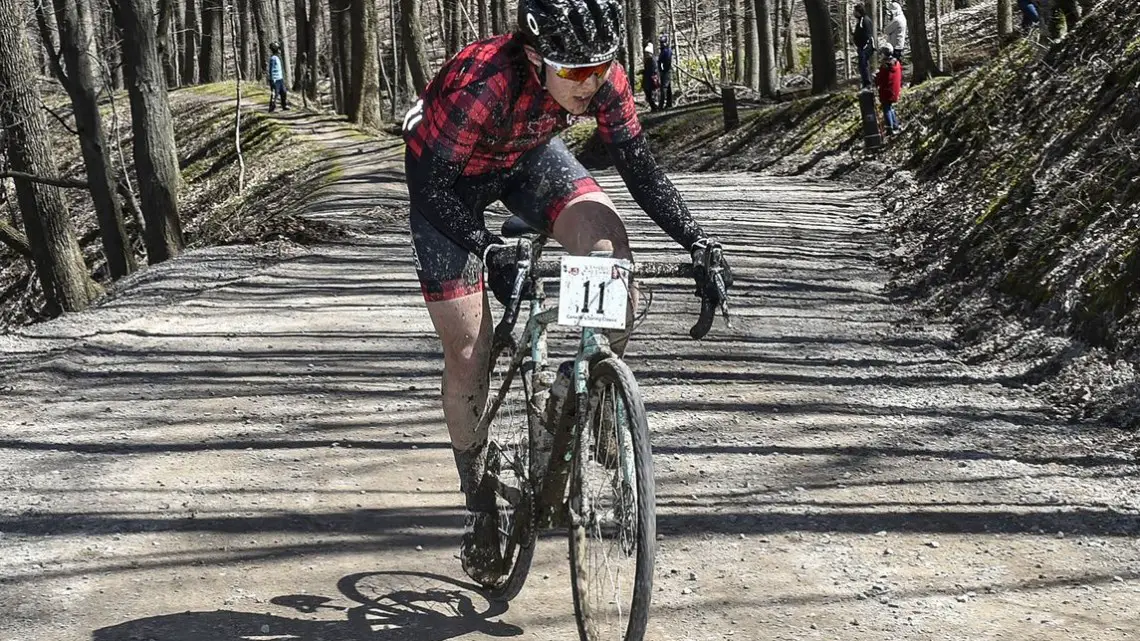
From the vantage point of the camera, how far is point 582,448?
3619mm

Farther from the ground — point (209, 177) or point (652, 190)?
point (652, 190)

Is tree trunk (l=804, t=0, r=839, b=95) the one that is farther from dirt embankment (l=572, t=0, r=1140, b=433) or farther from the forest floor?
the forest floor

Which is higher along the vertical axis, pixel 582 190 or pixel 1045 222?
pixel 582 190

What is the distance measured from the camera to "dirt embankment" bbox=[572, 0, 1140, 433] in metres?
6.78

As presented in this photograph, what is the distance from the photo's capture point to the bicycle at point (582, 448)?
10.6 ft

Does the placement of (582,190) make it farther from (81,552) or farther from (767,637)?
(81,552)

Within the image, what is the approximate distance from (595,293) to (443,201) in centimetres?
74

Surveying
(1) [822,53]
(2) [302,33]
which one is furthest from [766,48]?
(2) [302,33]

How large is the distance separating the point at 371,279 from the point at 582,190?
7483mm

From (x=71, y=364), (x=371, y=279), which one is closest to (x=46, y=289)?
(x=371, y=279)

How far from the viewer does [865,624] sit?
4.02m

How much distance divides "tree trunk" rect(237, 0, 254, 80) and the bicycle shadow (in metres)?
35.3

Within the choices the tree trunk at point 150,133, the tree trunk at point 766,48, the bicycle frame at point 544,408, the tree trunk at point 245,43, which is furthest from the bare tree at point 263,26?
the bicycle frame at point 544,408

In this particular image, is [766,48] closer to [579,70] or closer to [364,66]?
[364,66]
